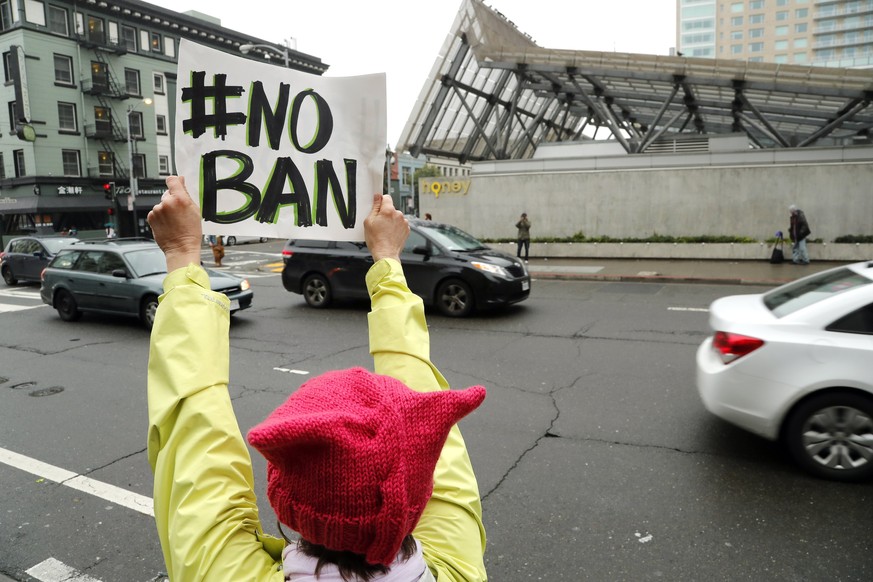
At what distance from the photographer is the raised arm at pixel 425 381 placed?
59.4 inches

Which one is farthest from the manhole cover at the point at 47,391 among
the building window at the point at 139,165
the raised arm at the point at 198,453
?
the building window at the point at 139,165

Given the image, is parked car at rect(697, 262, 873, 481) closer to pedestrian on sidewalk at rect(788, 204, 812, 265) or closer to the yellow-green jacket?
the yellow-green jacket

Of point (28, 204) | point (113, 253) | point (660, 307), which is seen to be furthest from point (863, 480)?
point (28, 204)

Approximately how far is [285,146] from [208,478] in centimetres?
139

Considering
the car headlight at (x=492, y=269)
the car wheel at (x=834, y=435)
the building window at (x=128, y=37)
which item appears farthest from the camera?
the building window at (x=128, y=37)

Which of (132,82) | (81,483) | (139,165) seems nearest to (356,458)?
(81,483)

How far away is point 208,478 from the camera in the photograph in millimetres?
1436

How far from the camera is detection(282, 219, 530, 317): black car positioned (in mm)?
11500

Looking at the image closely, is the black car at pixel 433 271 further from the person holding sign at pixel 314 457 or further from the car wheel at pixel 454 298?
the person holding sign at pixel 314 457

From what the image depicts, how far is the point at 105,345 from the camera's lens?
10344 mm

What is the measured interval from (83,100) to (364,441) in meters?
51.6

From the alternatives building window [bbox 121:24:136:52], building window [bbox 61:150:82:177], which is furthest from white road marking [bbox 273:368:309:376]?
building window [bbox 121:24:136:52]

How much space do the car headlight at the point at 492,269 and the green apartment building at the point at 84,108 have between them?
33214 millimetres

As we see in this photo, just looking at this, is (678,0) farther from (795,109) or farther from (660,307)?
(660,307)
